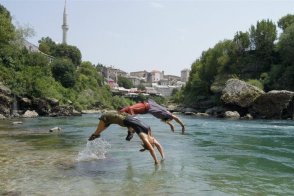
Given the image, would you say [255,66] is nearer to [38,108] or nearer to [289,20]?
[289,20]

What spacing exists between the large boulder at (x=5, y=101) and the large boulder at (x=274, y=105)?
3531 cm

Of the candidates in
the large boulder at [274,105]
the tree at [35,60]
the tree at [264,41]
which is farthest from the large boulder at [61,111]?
the tree at [264,41]

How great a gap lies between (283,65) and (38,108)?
42.9 m

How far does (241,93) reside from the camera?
199 ft

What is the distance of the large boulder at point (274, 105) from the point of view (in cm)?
5581

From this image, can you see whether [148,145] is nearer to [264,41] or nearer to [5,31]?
[5,31]

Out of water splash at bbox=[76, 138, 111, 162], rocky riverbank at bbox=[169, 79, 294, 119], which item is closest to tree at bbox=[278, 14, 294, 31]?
rocky riverbank at bbox=[169, 79, 294, 119]

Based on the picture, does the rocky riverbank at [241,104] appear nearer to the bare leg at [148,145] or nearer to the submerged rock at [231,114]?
the submerged rock at [231,114]

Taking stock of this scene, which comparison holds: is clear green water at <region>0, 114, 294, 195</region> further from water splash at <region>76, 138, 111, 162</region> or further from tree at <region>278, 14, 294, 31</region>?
tree at <region>278, 14, 294, 31</region>

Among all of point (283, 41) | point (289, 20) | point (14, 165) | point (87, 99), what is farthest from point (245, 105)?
point (14, 165)

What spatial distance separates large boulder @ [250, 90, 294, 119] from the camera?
55.8 m

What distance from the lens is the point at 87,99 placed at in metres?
90.8

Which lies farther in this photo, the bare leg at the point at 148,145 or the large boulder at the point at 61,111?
the large boulder at the point at 61,111

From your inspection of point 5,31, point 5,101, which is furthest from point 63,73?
point 5,101
